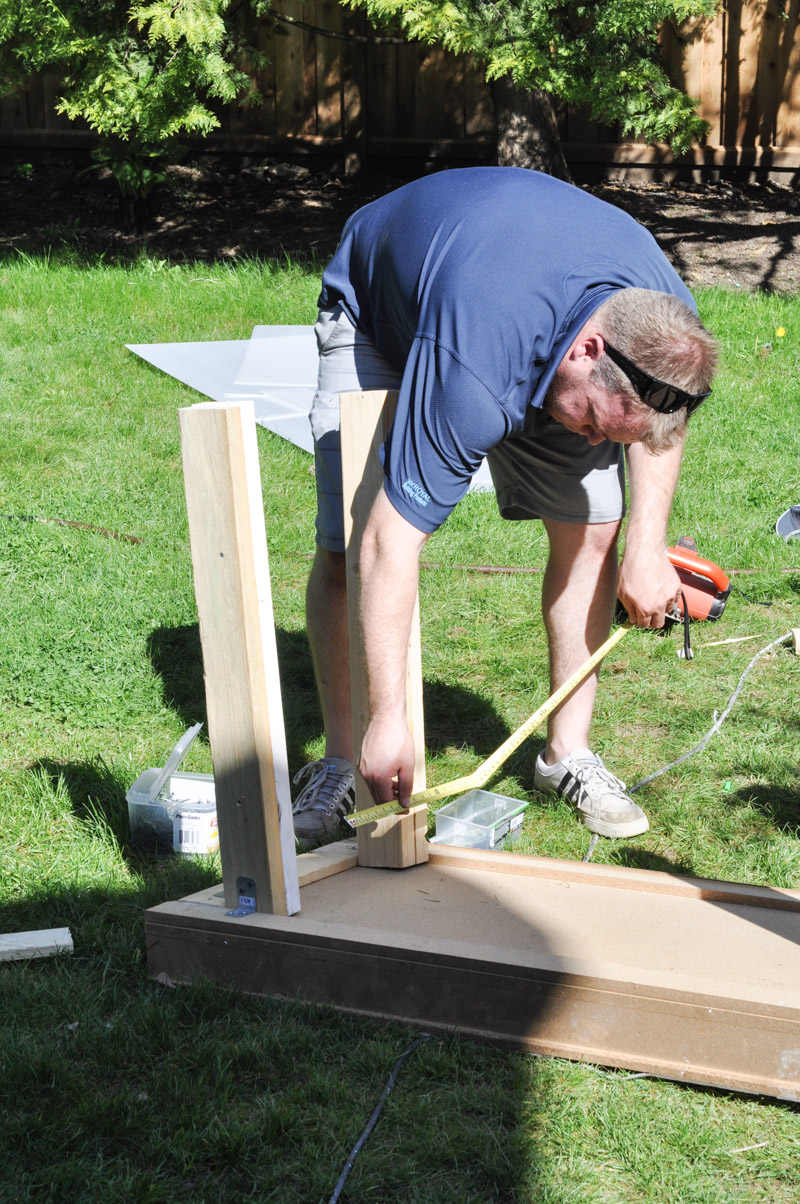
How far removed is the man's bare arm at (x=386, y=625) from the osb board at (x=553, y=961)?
0.35m

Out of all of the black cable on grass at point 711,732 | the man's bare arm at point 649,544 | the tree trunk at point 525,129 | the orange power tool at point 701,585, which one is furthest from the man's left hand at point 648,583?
the tree trunk at point 525,129

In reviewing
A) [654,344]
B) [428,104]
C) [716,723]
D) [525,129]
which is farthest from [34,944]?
[428,104]

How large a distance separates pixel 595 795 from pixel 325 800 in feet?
2.42

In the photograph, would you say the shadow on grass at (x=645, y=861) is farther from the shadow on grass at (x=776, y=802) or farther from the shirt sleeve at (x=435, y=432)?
the shirt sleeve at (x=435, y=432)

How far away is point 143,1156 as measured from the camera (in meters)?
1.81

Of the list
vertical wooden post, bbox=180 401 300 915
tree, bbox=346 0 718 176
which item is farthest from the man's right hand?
tree, bbox=346 0 718 176

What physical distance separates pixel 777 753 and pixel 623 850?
72cm

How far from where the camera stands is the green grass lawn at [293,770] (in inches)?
71.6

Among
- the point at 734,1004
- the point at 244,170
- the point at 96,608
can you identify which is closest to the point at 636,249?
the point at 734,1004

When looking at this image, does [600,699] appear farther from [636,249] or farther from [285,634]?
[636,249]

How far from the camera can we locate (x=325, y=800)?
2934 mm

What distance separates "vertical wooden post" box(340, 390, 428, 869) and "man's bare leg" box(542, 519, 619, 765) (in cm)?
59

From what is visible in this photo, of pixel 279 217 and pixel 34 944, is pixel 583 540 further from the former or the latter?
pixel 279 217

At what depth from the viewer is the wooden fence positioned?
849 centimetres
